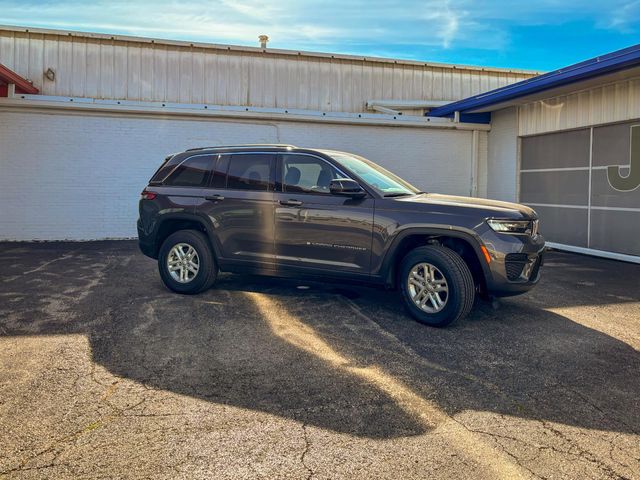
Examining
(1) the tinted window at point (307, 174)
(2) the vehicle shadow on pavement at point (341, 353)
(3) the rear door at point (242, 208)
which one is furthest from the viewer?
(3) the rear door at point (242, 208)

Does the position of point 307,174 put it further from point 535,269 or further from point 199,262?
point 535,269

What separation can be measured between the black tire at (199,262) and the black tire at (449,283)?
2672 millimetres

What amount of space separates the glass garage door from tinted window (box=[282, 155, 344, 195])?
23.9ft

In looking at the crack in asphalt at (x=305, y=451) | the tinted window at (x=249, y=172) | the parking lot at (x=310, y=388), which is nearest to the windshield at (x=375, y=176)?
the tinted window at (x=249, y=172)

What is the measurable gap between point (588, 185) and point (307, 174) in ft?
25.8

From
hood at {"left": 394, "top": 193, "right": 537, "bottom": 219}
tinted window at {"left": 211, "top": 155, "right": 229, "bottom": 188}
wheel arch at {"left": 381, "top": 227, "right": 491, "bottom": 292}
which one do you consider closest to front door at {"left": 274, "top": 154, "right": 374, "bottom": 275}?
wheel arch at {"left": 381, "top": 227, "right": 491, "bottom": 292}

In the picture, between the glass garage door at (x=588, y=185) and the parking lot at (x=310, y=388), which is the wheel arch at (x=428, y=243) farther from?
the glass garage door at (x=588, y=185)

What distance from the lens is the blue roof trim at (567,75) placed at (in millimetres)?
9289

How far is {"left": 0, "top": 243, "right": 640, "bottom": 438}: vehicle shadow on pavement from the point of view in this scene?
150 inches

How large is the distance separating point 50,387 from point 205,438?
4.96ft

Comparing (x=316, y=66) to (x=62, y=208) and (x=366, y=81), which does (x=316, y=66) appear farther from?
(x=62, y=208)

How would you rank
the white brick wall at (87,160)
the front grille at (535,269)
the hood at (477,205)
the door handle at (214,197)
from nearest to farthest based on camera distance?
the hood at (477,205) → the front grille at (535,269) → the door handle at (214,197) → the white brick wall at (87,160)

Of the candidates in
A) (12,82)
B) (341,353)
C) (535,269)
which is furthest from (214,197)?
(12,82)

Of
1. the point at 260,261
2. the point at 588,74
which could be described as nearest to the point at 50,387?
the point at 260,261
